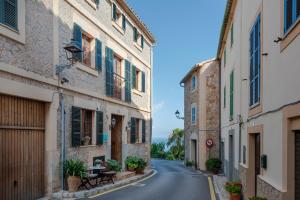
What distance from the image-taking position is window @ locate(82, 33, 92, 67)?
14.5 meters

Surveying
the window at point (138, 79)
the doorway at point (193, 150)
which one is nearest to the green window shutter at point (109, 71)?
the window at point (138, 79)

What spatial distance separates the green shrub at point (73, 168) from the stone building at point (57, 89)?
0.94 ft

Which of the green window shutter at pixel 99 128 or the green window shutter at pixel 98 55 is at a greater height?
the green window shutter at pixel 98 55

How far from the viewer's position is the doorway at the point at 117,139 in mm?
19000

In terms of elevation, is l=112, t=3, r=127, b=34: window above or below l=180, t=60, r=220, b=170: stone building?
above

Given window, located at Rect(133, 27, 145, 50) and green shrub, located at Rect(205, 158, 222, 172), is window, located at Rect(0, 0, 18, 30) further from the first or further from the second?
green shrub, located at Rect(205, 158, 222, 172)

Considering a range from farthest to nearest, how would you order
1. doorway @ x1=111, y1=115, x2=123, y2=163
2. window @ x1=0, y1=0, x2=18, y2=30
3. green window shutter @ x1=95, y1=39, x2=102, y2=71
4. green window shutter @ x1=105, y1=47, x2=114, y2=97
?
doorway @ x1=111, y1=115, x2=123, y2=163, green window shutter @ x1=105, y1=47, x2=114, y2=97, green window shutter @ x1=95, y1=39, x2=102, y2=71, window @ x1=0, y1=0, x2=18, y2=30

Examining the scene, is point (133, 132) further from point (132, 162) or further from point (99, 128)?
point (99, 128)

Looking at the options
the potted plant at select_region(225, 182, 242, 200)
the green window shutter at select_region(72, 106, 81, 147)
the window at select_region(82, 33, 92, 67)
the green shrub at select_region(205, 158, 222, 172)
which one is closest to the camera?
the potted plant at select_region(225, 182, 242, 200)

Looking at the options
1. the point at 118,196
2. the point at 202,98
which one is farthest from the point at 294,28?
the point at 202,98

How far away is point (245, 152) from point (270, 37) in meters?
4.47

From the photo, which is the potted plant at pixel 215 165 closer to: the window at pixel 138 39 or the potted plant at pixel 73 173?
the window at pixel 138 39

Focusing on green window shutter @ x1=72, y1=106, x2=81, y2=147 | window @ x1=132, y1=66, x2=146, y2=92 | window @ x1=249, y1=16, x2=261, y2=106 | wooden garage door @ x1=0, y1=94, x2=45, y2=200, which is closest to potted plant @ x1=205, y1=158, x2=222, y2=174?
window @ x1=132, y1=66, x2=146, y2=92

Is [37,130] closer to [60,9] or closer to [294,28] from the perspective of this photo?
[60,9]
